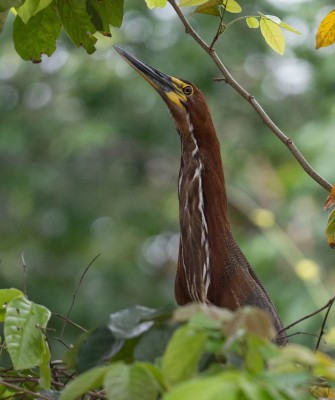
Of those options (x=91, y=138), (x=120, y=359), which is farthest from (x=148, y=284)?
(x=120, y=359)

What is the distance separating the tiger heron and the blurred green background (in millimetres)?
5330

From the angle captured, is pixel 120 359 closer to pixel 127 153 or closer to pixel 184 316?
pixel 184 316

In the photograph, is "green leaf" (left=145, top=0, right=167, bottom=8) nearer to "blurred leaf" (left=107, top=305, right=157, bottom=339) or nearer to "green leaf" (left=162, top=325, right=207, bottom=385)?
"blurred leaf" (left=107, top=305, right=157, bottom=339)

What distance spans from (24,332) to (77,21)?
2.65 feet

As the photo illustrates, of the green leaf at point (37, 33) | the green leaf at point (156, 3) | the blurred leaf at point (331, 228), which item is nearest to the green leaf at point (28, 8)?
the green leaf at point (37, 33)

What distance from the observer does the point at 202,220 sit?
10.3ft

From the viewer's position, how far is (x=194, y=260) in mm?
3076

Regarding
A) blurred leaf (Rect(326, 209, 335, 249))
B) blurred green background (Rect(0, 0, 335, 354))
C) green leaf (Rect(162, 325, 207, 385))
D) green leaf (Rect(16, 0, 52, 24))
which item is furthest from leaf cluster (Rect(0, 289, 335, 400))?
blurred green background (Rect(0, 0, 335, 354))

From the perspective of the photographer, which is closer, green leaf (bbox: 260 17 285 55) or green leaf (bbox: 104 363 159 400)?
green leaf (bbox: 104 363 159 400)

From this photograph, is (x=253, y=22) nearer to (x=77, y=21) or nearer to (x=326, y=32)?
(x=326, y=32)

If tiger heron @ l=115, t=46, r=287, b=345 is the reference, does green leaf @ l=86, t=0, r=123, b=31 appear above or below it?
above

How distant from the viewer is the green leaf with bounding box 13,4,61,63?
2146mm

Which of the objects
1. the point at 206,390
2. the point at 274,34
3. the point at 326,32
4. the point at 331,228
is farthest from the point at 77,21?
the point at 206,390

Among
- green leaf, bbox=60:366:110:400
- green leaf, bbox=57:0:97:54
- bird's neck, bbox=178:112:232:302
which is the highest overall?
green leaf, bbox=57:0:97:54
